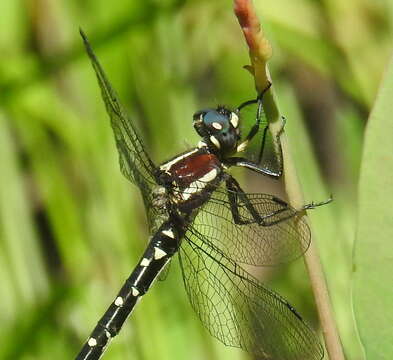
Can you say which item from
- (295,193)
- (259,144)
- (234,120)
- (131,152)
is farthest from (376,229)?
(131,152)

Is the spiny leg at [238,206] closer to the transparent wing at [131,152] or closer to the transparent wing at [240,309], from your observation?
the transparent wing at [240,309]

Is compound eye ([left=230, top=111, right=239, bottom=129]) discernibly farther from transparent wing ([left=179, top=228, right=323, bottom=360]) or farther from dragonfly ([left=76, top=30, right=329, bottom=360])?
transparent wing ([left=179, top=228, right=323, bottom=360])

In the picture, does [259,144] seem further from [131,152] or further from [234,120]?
[131,152]

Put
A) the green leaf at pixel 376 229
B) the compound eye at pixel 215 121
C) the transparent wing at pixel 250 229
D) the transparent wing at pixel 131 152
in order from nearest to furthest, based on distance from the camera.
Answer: the green leaf at pixel 376 229
the transparent wing at pixel 250 229
the compound eye at pixel 215 121
the transparent wing at pixel 131 152

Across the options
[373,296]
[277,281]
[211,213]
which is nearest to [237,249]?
[211,213]

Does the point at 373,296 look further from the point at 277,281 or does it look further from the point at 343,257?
the point at 277,281

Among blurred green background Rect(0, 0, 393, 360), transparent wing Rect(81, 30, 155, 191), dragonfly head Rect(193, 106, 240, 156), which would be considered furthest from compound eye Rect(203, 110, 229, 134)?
blurred green background Rect(0, 0, 393, 360)

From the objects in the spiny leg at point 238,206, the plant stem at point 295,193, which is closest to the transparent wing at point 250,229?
the spiny leg at point 238,206
